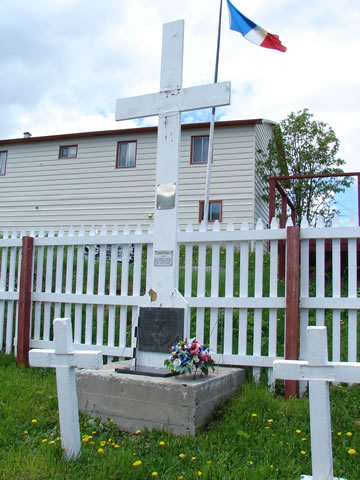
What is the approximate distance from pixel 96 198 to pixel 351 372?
14617 millimetres

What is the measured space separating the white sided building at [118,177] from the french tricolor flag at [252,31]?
5.06 meters

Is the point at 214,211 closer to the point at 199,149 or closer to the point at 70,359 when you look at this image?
the point at 199,149

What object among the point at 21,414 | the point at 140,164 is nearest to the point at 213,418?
the point at 21,414

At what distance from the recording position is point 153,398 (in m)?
4.02

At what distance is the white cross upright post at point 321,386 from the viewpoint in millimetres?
2574

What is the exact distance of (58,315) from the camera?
642cm

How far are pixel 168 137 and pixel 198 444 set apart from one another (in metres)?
2.99

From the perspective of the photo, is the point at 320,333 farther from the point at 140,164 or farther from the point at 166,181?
the point at 140,164

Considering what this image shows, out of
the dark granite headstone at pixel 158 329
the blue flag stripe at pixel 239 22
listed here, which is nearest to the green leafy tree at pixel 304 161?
the blue flag stripe at pixel 239 22

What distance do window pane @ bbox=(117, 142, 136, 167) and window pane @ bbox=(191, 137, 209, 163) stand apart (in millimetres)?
2129

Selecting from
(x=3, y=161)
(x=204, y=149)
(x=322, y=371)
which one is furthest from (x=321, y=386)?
(x=3, y=161)

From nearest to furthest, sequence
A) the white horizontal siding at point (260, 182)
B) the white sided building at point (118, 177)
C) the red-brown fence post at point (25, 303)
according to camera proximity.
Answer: the red-brown fence post at point (25, 303)
the white sided building at point (118, 177)
the white horizontal siding at point (260, 182)

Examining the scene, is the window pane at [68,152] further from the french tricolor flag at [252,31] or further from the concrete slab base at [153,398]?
the concrete slab base at [153,398]

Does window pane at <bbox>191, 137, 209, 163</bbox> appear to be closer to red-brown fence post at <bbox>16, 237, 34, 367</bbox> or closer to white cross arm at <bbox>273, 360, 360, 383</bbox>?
red-brown fence post at <bbox>16, 237, 34, 367</bbox>
